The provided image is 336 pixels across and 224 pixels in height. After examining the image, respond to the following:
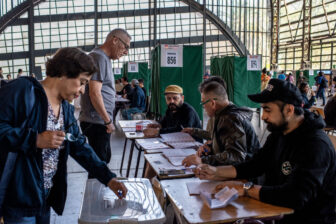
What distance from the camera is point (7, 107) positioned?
1335 mm

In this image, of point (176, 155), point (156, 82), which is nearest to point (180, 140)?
point (176, 155)

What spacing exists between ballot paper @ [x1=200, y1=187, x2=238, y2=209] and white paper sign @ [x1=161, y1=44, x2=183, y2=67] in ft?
11.2

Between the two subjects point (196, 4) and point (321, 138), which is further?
point (196, 4)

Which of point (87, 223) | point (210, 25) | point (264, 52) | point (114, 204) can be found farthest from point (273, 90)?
point (264, 52)

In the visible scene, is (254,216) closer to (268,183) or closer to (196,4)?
(268,183)

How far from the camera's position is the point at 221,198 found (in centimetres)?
166

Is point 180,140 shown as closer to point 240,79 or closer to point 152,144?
point 152,144

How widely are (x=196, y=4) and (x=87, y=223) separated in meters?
28.0

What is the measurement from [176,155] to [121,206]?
1.01 meters

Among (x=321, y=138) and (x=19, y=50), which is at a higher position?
(x=19, y=50)

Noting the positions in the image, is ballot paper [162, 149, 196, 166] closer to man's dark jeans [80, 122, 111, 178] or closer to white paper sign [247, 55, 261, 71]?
man's dark jeans [80, 122, 111, 178]

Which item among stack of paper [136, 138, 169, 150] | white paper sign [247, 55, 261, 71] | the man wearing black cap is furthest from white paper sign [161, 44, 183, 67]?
white paper sign [247, 55, 261, 71]

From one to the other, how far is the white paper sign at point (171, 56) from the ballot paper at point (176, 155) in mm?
2358

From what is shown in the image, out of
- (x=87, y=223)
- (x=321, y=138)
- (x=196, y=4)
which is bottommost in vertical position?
(x=87, y=223)
